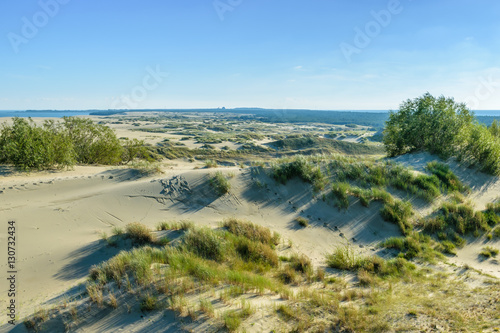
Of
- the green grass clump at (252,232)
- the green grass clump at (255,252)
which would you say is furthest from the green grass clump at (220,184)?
the green grass clump at (255,252)

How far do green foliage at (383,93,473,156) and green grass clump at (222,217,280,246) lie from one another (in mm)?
12600

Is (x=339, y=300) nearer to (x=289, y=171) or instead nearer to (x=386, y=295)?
(x=386, y=295)

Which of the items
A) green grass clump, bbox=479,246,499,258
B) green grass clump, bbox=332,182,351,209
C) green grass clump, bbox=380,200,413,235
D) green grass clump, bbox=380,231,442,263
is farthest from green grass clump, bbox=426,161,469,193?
green grass clump, bbox=332,182,351,209

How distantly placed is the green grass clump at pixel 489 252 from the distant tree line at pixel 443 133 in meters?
7.52

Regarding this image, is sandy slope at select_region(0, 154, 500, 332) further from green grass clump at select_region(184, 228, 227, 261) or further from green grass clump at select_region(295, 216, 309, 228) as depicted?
green grass clump at select_region(184, 228, 227, 261)

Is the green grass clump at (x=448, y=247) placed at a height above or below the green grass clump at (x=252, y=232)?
below

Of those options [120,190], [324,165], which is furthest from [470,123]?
[120,190]

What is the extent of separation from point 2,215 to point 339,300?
8681 millimetres

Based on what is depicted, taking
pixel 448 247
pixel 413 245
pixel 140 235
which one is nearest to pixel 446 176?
pixel 448 247

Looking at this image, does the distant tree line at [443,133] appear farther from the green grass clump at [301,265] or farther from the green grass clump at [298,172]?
the green grass clump at [301,265]

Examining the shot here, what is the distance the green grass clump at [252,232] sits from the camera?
7.41m

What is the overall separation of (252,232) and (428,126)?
538 inches

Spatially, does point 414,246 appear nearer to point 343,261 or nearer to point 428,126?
point 343,261

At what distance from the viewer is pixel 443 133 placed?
1555 centimetres
